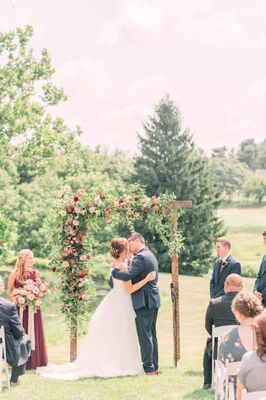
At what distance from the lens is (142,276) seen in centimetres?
980

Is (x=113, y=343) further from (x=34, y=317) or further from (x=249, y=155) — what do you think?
(x=249, y=155)

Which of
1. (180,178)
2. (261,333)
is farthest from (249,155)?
(261,333)

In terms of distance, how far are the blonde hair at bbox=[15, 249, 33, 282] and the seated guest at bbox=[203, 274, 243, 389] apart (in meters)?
3.05

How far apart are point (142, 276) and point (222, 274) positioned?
1.20 meters

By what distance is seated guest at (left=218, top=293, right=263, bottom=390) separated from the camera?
6.22 metres

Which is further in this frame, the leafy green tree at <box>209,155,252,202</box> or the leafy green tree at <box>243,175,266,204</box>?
the leafy green tree at <box>209,155,252,202</box>

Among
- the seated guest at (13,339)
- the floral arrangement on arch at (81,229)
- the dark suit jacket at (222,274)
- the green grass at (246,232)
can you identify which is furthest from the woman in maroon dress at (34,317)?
the green grass at (246,232)

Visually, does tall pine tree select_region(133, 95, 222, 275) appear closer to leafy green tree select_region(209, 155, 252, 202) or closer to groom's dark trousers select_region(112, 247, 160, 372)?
groom's dark trousers select_region(112, 247, 160, 372)

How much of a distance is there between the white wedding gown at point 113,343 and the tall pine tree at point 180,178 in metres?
27.9

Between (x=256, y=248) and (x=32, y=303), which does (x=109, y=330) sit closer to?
(x=32, y=303)

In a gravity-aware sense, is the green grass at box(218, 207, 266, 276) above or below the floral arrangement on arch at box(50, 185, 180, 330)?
below

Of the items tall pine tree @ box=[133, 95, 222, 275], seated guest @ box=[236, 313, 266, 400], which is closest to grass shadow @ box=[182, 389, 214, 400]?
seated guest @ box=[236, 313, 266, 400]

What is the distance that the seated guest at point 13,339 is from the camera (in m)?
8.73

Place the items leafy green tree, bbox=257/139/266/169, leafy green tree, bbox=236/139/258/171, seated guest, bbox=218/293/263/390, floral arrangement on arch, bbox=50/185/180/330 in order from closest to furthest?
seated guest, bbox=218/293/263/390 < floral arrangement on arch, bbox=50/185/180/330 < leafy green tree, bbox=236/139/258/171 < leafy green tree, bbox=257/139/266/169
